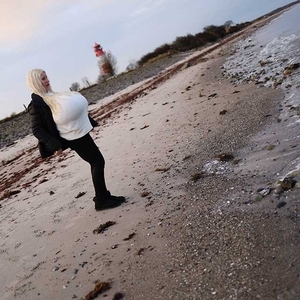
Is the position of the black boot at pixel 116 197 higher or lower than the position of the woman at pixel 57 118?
lower

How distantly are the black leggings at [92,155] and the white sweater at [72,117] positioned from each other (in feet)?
0.32

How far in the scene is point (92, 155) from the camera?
200 inches

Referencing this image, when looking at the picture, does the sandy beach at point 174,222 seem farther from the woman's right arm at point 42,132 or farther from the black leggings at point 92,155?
the woman's right arm at point 42,132

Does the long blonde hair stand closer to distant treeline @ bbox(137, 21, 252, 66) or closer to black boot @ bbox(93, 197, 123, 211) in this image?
black boot @ bbox(93, 197, 123, 211)

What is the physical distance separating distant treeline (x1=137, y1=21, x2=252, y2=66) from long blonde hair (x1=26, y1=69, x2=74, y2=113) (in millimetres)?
50449

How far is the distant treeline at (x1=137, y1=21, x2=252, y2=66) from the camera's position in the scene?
54438 mm

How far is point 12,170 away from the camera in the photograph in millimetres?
11875

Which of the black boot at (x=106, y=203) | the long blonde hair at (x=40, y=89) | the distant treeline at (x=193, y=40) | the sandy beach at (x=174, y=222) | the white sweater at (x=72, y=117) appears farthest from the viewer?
the distant treeline at (x=193, y=40)

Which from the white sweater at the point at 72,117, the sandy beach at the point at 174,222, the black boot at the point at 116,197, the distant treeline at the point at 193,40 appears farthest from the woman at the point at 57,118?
the distant treeline at the point at 193,40

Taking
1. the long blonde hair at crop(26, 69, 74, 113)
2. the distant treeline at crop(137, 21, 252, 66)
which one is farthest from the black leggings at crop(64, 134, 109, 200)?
the distant treeline at crop(137, 21, 252, 66)

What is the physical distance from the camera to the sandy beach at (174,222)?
316cm

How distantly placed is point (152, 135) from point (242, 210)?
4.75 meters

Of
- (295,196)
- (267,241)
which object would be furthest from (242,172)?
(267,241)

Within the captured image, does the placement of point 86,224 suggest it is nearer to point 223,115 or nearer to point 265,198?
point 265,198
